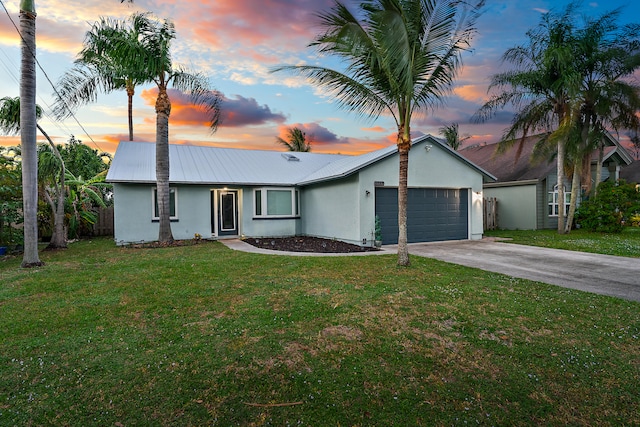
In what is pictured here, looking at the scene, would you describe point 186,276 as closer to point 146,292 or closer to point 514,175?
point 146,292

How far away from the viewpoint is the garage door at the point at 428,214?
1263 centimetres

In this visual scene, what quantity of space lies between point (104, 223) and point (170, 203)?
201 inches

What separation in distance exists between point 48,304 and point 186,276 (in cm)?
233

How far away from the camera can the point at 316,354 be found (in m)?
3.63

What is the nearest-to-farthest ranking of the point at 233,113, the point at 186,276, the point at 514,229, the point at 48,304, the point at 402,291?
the point at 48,304 < the point at 402,291 < the point at 186,276 < the point at 233,113 < the point at 514,229

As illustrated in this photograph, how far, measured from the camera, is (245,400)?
9.42 ft

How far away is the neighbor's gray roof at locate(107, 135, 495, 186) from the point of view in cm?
1311

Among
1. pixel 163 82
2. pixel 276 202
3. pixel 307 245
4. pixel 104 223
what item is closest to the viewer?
pixel 163 82

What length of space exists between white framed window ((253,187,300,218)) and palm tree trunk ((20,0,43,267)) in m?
7.74

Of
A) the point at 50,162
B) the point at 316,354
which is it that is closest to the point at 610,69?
the point at 316,354

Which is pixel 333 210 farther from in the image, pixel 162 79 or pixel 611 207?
pixel 611 207

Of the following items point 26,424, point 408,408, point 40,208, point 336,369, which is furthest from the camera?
point 40,208

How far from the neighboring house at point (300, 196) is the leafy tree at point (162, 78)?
1.20m

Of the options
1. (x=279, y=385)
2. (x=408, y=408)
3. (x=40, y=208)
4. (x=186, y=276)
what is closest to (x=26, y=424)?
(x=279, y=385)
